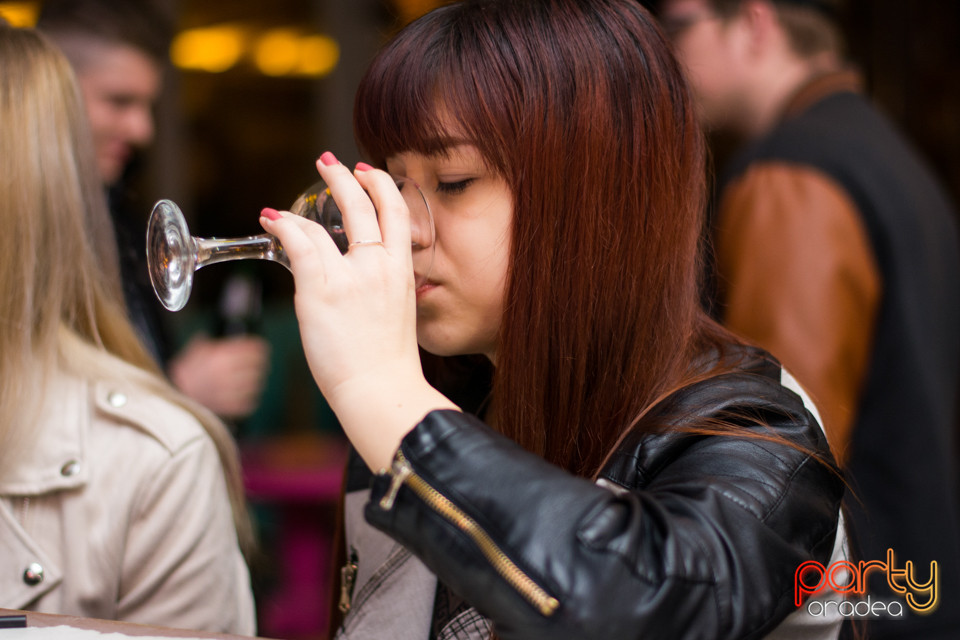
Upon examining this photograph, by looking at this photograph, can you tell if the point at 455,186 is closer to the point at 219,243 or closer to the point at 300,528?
the point at 219,243

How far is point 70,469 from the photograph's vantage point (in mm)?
1386

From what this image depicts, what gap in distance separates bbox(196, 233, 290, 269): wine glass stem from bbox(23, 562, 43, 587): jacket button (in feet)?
1.73

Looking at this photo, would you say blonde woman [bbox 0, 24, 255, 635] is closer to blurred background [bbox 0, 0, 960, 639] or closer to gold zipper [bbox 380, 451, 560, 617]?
gold zipper [bbox 380, 451, 560, 617]

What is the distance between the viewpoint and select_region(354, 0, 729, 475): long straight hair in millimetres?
1174

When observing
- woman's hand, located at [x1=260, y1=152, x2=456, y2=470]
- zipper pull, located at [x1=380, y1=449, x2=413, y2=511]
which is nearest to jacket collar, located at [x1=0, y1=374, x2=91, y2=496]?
woman's hand, located at [x1=260, y1=152, x2=456, y2=470]

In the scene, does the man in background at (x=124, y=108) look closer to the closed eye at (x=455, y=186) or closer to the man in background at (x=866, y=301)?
the man in background at (x=866, y=301)

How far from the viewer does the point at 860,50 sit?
459cm

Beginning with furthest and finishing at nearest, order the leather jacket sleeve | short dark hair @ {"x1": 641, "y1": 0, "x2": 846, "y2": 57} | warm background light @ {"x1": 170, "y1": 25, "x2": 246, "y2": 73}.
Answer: warm background light @ {"x1": 170, "y1": 25, "x2": 246, "y2": 73}, short dark hair @ {"x1": 641, "y1": 0, "x2": 846, "y2": 57}, the leather jacket sleeve

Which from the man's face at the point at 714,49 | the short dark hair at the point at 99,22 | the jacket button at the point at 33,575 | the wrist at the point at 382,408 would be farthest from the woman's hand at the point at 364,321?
the man's face at the point at 714,49

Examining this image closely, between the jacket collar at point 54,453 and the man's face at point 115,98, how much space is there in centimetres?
129

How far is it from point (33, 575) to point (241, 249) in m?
0.58

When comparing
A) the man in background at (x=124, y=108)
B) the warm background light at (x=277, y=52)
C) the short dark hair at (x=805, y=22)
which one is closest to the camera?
the man in background at (x=124, y=108)

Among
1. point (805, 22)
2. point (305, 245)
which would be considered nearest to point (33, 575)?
point (305, 245)

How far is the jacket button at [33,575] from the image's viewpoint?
1335mm
